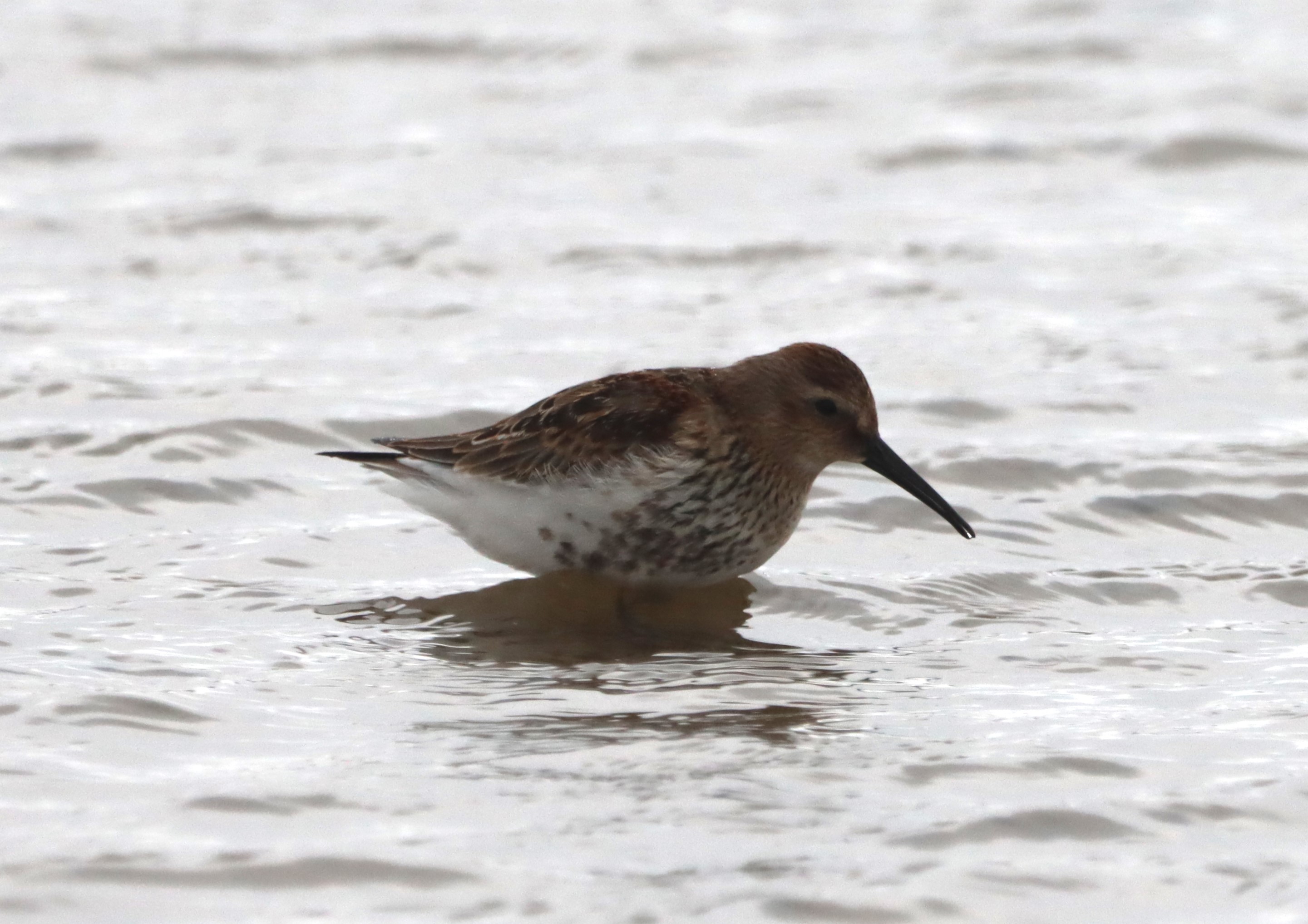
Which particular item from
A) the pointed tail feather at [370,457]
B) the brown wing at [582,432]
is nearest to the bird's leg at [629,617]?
the brown wing at [582,432]

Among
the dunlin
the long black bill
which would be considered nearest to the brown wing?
the dunlin

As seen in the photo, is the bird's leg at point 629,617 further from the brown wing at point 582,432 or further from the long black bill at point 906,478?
the long black bill at point 906,478

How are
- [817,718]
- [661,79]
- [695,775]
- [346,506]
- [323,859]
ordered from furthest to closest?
[661,79] → [346,506] → [817,718] → [695,775] → [323,859]

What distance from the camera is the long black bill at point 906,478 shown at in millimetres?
6934

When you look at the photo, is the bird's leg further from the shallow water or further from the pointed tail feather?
the pointed tail feather

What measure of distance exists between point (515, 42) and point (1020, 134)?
4.26 m

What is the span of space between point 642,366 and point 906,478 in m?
2.50

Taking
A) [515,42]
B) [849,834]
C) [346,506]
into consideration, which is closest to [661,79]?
[515,42]

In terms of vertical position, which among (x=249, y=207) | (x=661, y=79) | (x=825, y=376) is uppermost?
(x=661, y=79)

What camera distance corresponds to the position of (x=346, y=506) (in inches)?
303

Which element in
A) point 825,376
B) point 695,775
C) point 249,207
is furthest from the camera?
point 249,207

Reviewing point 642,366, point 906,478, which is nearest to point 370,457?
point 906,478

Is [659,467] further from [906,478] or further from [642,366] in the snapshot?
[642,366]

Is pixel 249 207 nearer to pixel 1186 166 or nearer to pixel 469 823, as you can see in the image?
pixel 1186 166
